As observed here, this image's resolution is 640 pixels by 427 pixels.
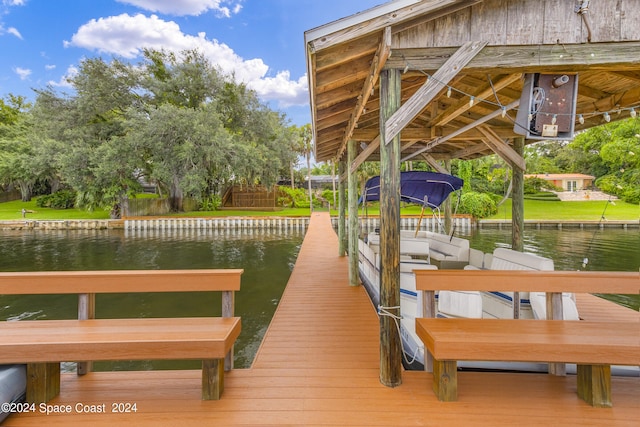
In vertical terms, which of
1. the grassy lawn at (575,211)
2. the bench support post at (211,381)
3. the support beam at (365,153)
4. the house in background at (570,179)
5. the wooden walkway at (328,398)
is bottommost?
the wooden walkway at (328,398)

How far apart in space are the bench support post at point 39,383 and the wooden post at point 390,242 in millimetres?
2353

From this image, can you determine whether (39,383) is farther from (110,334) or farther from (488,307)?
(488,307)

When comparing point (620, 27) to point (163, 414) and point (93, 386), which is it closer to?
point (163, 414)

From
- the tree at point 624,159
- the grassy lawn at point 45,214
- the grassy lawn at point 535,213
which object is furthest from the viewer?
the grassy lawn at point 45,214

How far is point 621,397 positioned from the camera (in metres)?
2.13

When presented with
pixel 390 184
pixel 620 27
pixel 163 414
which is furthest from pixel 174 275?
pixel 620 27

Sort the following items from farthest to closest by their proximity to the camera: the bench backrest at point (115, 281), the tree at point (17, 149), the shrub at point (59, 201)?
the shrub at point (59, 201) < the tree at point (17, 149) < the bench backrest at point (115, 281)

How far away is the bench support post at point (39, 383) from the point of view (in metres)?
2.03

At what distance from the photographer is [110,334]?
206 cm

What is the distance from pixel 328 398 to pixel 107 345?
1.52m

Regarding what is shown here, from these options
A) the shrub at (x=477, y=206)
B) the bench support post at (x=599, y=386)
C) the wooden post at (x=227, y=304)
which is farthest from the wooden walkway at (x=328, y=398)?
the shrub at (x=477, y=206)

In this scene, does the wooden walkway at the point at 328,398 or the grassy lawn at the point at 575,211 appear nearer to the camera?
the wooden walkway at the point at 328,398

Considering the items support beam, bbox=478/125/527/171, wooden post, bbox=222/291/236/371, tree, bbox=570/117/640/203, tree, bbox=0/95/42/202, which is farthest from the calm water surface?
tree, bbox=0/95/42/202

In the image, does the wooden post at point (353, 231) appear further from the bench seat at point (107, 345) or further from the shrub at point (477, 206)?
the shrub at point (477, 206)
